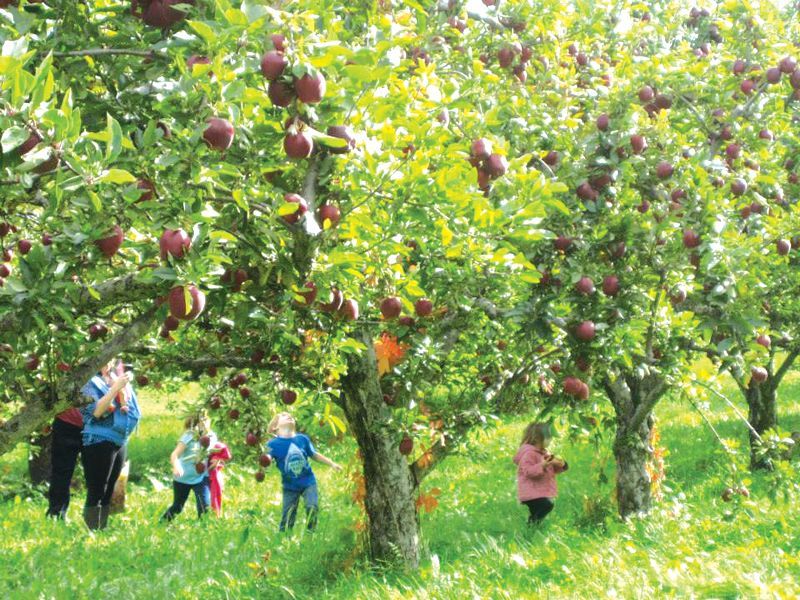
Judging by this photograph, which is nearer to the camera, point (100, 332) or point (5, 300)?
point (5, 300)

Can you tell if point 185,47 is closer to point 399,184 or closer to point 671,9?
point 399,184

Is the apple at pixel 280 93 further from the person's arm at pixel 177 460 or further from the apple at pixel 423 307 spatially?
the person's arm at pixel 177 460

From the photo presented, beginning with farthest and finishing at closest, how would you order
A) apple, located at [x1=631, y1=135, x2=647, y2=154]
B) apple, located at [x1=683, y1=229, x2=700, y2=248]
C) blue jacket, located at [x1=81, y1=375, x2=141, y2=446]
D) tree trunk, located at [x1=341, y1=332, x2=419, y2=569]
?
1. blue jacket, located at [x1=81, y1=375, x2=141, y2=446]
2. tree trunk, located at [x1=341, y1=332, x2=419, y2=569]
3. apple, located at [x1=631, y1=135, x2=647, y2=154]
4. apple, located at [x1=683, y1=229, x2=700, y2=248]

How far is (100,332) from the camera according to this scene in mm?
4539

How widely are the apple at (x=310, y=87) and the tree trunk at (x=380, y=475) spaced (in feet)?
9.31

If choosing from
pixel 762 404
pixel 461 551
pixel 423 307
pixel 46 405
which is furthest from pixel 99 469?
pixel 762 404

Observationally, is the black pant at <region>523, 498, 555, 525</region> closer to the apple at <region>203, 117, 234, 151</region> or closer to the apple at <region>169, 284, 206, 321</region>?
the apple at <region>169, 284, 206, 321</region>

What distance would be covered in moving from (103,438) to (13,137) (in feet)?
17.0

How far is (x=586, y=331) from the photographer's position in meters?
4.18

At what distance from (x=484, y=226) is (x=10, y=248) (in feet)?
8.50

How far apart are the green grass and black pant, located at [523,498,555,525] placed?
0.17 metres

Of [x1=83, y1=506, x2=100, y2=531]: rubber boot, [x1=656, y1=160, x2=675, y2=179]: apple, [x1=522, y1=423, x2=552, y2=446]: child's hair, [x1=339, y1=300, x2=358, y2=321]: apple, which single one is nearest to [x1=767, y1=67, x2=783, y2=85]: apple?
[x1=656, y1=160, x2=675, y2=179]: apple

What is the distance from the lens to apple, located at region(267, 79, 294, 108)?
7.33 feet

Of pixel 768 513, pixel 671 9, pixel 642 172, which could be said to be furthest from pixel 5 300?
pixel 768 513
